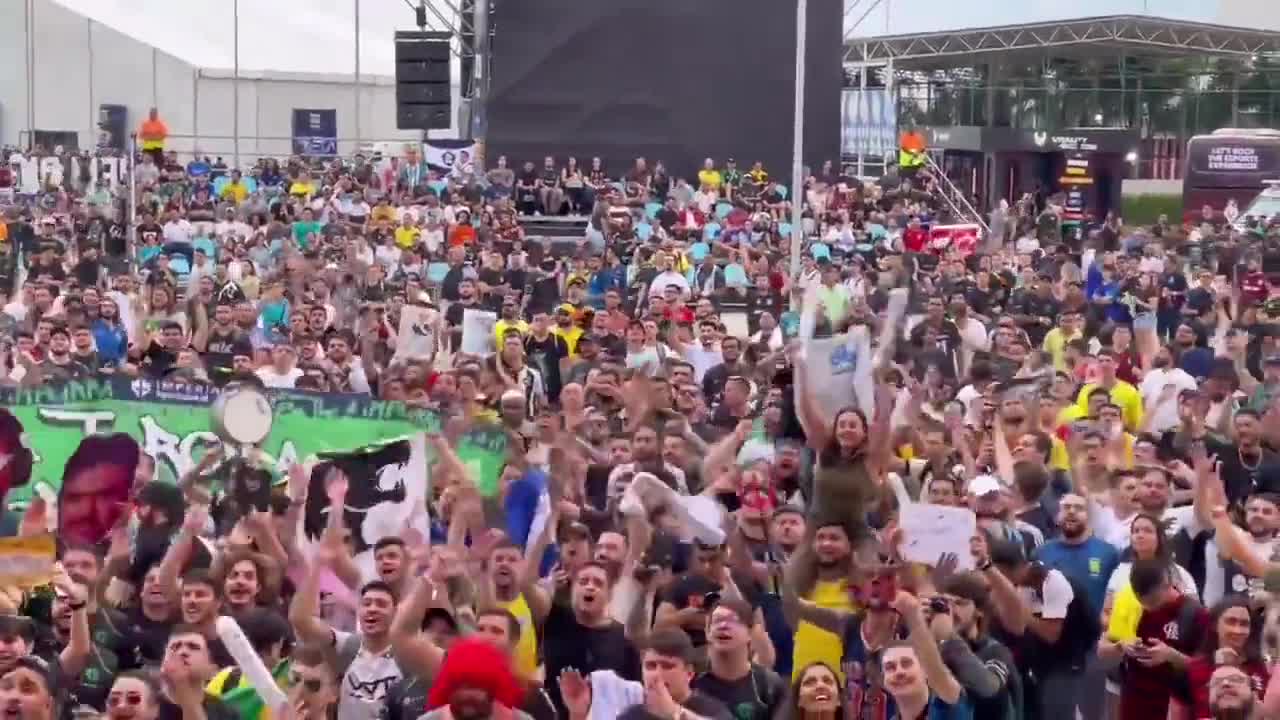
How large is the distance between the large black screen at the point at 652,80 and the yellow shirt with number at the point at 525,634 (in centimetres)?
2728

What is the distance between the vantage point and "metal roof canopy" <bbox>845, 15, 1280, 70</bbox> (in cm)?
4759

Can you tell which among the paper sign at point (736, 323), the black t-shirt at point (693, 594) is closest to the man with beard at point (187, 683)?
the black t-shirt at point (693, 594)

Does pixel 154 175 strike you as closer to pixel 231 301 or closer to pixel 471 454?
pixel 231 301

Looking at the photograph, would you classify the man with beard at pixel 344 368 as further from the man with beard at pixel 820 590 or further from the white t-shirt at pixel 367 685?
the white t-shirt at pixel 367 685

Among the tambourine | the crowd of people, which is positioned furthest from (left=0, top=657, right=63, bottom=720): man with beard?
the tambourine

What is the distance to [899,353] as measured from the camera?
13.2m

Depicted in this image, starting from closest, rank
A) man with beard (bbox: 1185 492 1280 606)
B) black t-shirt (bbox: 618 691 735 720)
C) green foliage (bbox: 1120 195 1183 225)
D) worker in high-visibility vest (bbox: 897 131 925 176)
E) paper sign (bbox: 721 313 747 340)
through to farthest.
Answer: black t-shirt (bbox: 618 691 735 720) → man with beard (bbox: 1185 492 1280 606) → paper sign (bbox: 721 313 747 340) → worker in high-visibility vest (bbox: 897 131 925 176) → green foliage (bbox: 1120 195 1183 225)

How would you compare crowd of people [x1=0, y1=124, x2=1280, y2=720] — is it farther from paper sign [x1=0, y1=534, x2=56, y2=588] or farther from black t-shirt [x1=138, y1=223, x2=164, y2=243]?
black t-shirt [x1=138, y1=223, x2=164, y2=243]

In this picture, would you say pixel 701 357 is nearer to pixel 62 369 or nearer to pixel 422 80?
pixel 62 369

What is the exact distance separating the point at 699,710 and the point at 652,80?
29.7 meters

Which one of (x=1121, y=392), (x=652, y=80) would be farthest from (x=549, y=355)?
(x=652, y=80)

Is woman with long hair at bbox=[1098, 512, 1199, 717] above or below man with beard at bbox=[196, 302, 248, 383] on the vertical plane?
below

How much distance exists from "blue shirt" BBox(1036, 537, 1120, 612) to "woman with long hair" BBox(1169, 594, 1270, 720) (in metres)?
0.72

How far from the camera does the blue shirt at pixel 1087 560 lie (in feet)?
27.7
